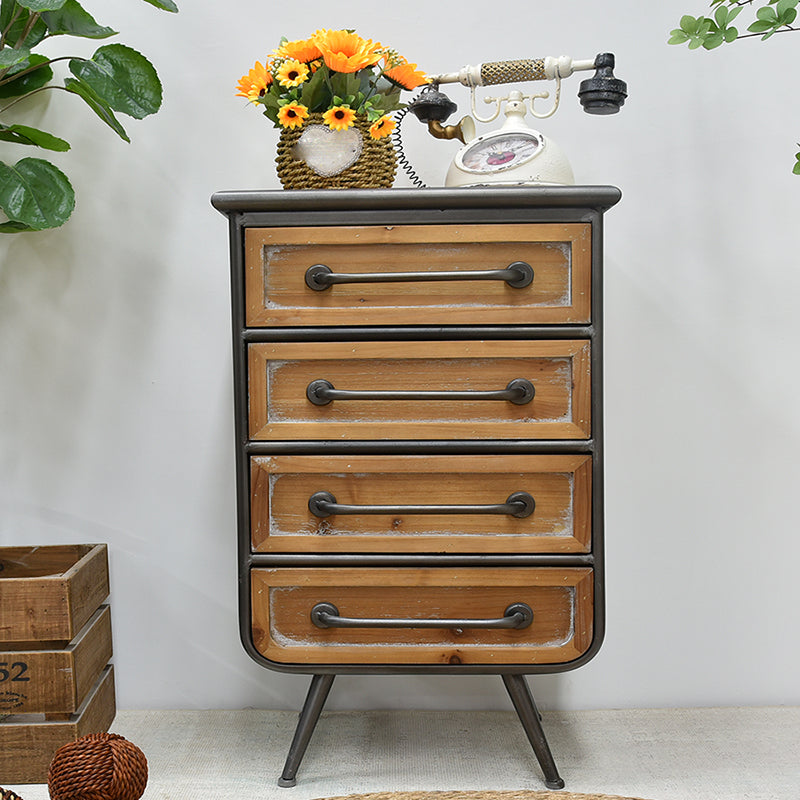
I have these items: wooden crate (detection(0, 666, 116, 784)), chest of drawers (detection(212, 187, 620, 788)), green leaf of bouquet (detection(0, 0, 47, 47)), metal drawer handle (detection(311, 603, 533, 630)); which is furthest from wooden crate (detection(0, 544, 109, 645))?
green leaf of bouquet (detection(0, 0, 47, 47))

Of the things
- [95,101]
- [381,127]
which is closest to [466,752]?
[381,127]

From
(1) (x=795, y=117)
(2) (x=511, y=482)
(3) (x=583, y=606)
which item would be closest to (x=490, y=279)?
(2) (x=511, y=482)

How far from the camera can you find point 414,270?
4.17 feet

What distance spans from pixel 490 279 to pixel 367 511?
1.34 feet

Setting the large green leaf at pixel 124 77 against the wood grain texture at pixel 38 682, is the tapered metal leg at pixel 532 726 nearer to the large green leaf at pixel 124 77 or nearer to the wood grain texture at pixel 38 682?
the wood grain texture at pixel 38 682

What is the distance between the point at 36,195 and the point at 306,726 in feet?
3.43

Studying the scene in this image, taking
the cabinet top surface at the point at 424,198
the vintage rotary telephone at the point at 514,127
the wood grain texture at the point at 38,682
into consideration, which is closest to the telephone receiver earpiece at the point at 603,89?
the vintage rotary telephone at the point at 514,127

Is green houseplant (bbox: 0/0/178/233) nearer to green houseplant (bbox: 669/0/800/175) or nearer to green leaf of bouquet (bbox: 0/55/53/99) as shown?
green leaf of bouquet (bbox: 0/55/53/99)

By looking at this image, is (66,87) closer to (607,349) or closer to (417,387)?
(417,387)

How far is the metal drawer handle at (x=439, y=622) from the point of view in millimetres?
1296

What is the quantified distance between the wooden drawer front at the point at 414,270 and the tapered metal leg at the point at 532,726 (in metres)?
0.62

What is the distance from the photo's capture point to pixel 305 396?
1287 millimetres

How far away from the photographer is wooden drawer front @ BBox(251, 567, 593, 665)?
1304 millimetres

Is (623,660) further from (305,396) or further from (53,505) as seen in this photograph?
(53,505)
